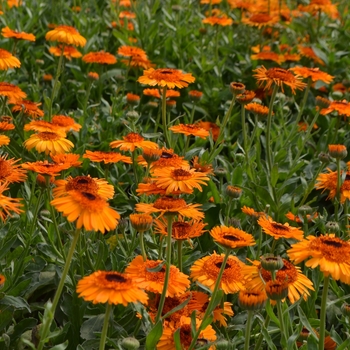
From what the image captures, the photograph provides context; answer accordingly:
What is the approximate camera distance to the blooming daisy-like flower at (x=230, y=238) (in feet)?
6.57

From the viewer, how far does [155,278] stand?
2.03m

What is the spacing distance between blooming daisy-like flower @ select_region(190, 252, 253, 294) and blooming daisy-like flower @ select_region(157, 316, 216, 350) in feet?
0.53

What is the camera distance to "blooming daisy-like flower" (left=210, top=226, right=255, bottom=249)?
200cm

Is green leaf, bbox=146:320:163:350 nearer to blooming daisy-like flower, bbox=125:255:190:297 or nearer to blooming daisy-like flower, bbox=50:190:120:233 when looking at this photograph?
blooming daisy-like flower, bbox=125:255:190:297

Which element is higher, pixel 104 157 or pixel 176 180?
pixel 176 180

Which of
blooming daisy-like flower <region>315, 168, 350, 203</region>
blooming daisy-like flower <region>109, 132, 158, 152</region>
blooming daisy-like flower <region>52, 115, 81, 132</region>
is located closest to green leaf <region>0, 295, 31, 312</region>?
blooming daisy-like flower <region>109, 132, 158, 152</region>

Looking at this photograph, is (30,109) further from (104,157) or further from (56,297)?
(56,297)

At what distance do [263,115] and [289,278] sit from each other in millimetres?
1524

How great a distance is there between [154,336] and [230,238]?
0.36 meters

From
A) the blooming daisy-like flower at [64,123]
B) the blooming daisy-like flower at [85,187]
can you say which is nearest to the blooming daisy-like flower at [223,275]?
the blooming daisy-like flower at [85,187]

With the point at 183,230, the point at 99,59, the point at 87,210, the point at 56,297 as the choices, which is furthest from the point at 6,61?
the point at 56,297

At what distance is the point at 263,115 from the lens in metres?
3.53

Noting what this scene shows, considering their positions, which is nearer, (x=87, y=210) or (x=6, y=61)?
(x=87, y=210)

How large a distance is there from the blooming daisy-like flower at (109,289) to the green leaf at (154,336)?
0.20 meters
